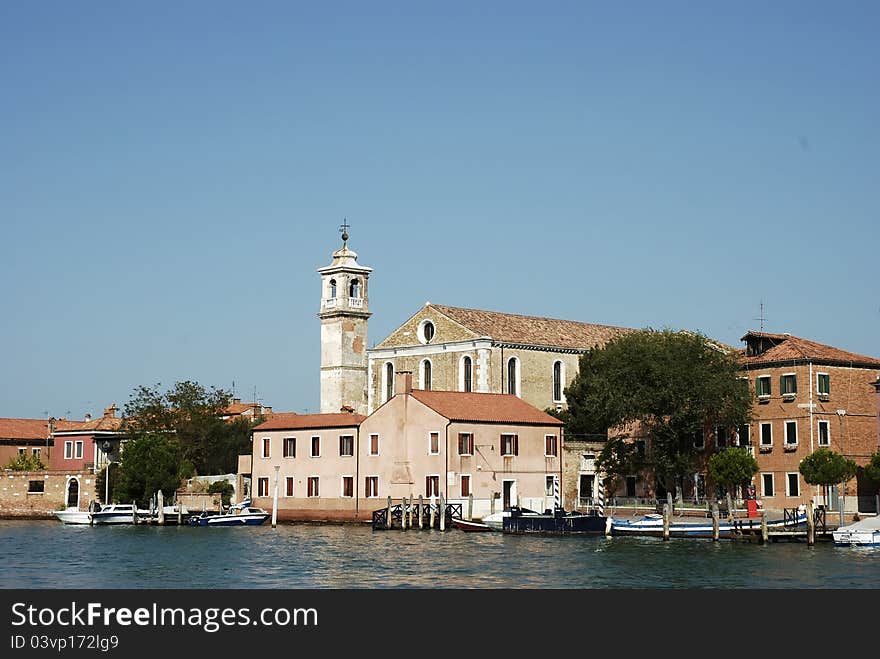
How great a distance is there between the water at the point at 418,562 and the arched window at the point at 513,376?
17411mm

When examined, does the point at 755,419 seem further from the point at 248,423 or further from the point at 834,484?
the point at 248,423

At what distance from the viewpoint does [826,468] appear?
53.2 m

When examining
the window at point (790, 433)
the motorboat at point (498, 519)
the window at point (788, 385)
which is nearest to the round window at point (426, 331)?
the motorboat at point (498, 519)

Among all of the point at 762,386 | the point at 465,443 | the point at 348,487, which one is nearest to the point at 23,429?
the point at 348,487

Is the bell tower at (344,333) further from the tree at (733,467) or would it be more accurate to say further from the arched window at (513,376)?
the tree at (733,467)

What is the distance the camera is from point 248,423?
82.4 metres

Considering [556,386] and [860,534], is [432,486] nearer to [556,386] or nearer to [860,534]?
[556,386]

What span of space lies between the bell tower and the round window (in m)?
5.54

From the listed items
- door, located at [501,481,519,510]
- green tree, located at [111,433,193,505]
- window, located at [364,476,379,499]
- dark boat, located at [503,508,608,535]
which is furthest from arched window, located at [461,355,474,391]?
dark boat, located at [503,508,608,535]

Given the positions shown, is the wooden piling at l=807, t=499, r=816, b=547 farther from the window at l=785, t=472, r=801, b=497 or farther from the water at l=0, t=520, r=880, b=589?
the window at l=785, t=472, r=801, b=497

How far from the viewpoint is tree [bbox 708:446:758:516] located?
5594 cm

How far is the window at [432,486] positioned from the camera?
189 feet
